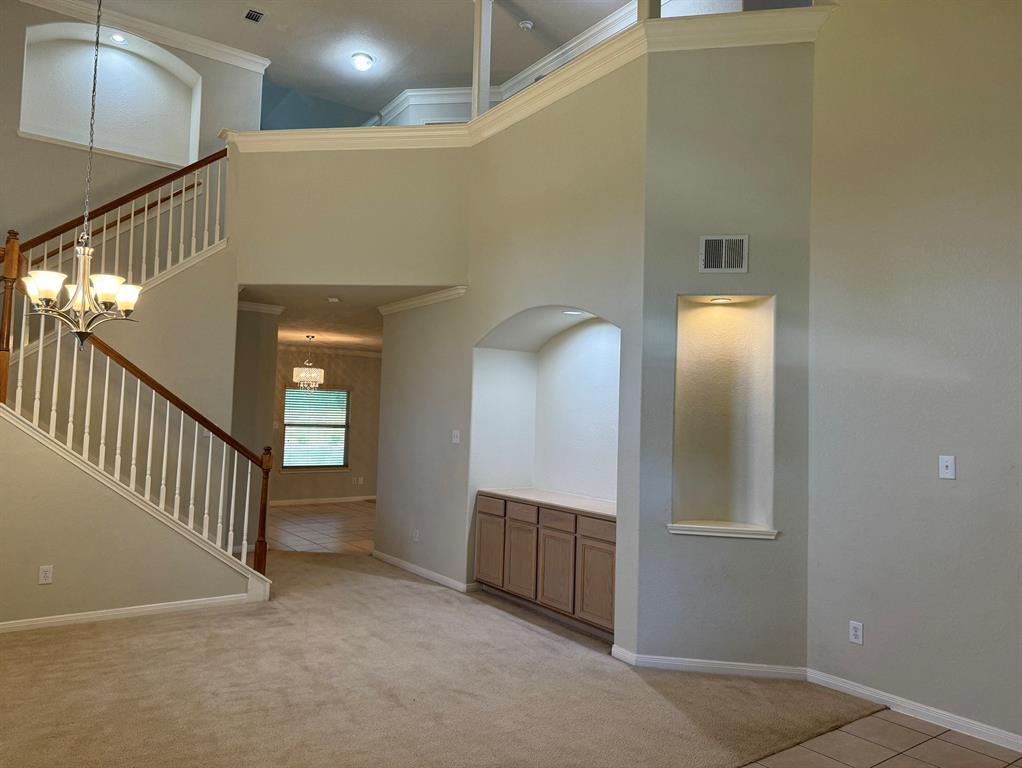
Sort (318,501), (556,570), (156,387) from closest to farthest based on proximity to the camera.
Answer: (156,387)
(556,570)
(318,501)

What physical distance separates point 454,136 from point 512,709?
4404 mm

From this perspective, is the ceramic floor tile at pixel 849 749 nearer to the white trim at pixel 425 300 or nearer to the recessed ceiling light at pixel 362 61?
the white trim at pixel 425 300

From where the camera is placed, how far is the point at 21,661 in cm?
383

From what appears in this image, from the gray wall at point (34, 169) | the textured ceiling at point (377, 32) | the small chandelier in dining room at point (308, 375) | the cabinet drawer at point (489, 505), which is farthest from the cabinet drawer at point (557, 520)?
the small chandelier in dining room at point (308, 375)

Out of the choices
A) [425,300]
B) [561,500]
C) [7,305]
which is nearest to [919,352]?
[561,500]

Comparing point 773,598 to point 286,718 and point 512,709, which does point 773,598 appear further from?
point 286,718

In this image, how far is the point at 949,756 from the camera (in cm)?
304

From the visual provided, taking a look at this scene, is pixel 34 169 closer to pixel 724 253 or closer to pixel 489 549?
pixel 489 549

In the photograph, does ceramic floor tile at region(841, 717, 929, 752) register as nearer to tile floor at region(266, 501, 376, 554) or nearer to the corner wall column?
the corner wall column

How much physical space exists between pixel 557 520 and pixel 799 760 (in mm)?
2266

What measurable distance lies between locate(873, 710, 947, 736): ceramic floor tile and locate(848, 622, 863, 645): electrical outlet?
0.35 meters

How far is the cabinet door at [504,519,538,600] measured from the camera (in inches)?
202

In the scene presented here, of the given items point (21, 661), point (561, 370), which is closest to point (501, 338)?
point (561, 370)

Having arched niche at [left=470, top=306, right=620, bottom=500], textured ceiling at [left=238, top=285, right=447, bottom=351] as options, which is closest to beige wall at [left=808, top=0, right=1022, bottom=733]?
arched niche at [left=470, top=306, right=620, bottom=500]
